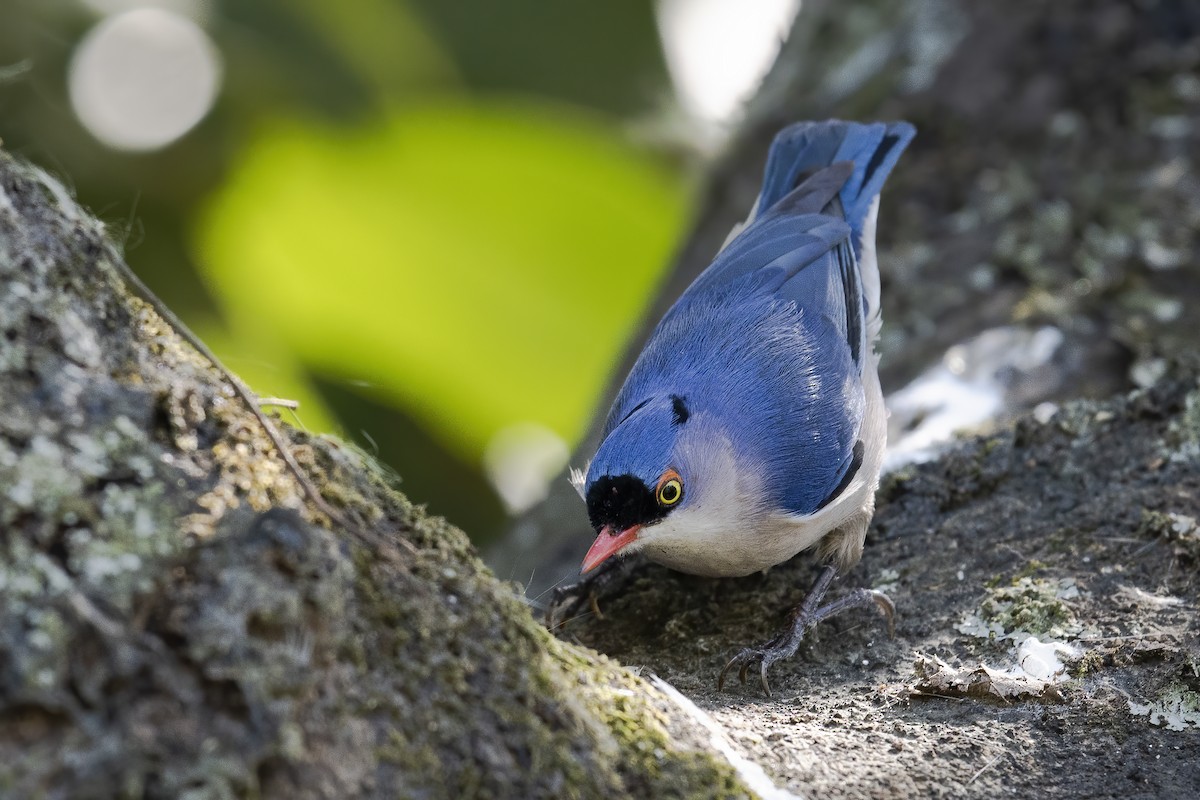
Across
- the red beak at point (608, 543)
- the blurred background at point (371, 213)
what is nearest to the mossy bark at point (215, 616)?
the red beak at point (608, 543)

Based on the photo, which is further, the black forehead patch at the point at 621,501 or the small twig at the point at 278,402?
the black forehead patch at the point at 621,501

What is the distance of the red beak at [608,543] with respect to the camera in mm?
2787

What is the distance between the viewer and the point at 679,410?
3.04 meters

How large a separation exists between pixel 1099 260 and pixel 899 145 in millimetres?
841

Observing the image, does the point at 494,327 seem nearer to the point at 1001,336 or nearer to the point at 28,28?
the point at 1001,336

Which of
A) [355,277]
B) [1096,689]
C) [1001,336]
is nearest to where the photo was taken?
[1096,689]

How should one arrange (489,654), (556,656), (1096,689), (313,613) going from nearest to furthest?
(313,613) → (489,654) → (556,656) → (1096,689)

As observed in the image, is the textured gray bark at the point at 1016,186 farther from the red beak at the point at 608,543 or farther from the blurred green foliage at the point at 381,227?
the red beak at the point at 608,543

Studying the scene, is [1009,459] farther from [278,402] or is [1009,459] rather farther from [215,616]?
[215,616]

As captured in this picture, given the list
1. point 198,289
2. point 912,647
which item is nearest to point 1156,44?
point 912,647

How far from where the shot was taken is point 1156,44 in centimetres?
460

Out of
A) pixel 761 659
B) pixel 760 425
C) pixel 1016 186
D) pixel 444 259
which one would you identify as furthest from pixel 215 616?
pixel 1016 186

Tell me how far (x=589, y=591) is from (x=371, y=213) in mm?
1975

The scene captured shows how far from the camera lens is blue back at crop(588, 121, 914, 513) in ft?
10.2
